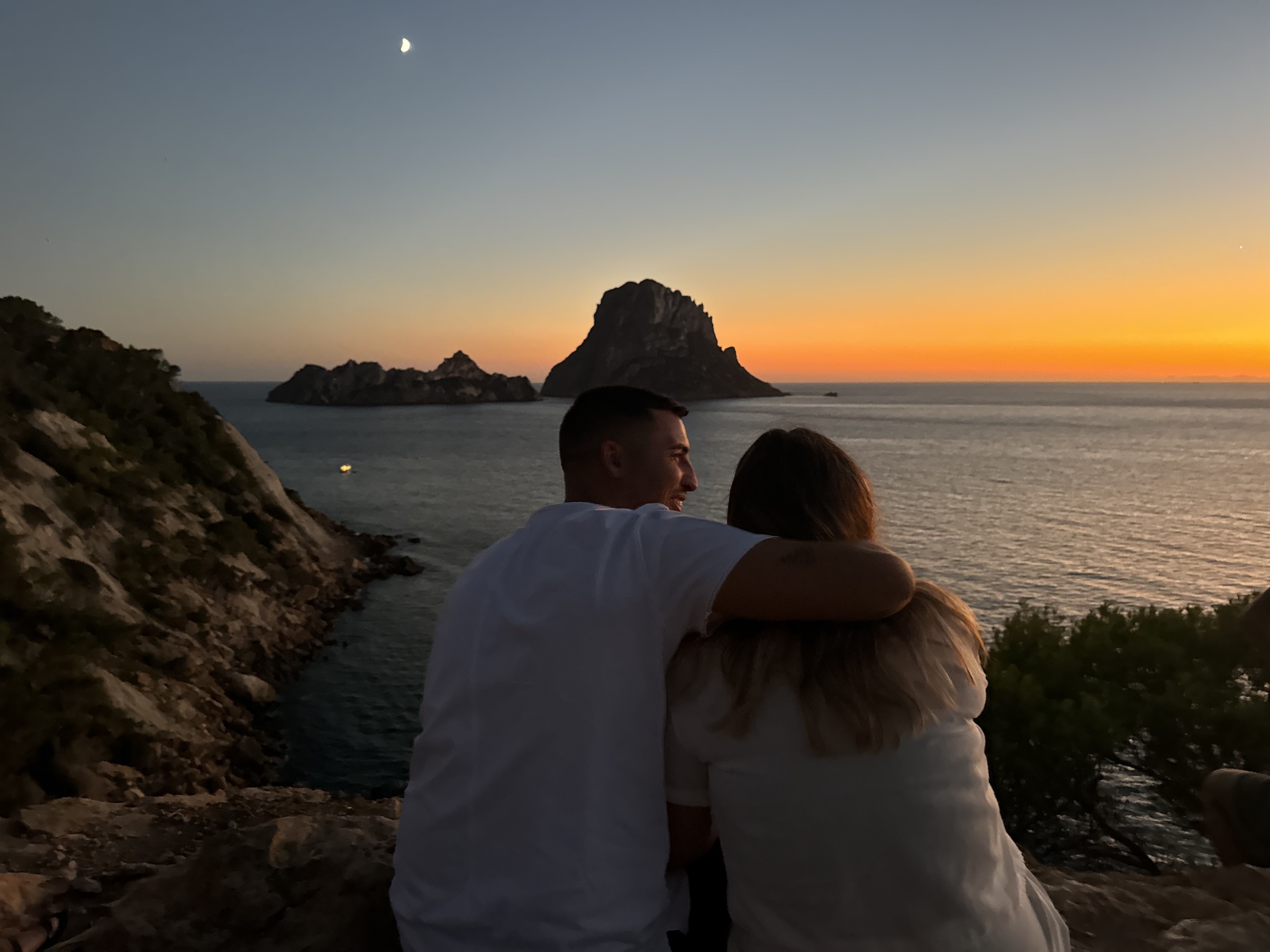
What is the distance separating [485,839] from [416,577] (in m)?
35.6

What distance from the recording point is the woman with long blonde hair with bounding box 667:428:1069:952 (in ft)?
6.84

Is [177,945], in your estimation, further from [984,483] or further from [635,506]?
[984,483]

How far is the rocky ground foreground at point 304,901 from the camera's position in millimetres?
3484

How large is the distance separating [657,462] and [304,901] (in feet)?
9.41

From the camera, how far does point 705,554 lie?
2.15 metres

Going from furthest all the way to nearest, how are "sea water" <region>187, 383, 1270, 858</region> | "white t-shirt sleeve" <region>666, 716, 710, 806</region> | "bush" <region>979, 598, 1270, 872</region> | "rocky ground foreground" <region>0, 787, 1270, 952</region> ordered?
"sea water" <region>187, 383, 1270, 858</region>
"bush" <region>979, 598, 1270, 872</region>
"rocky ground foreground" <region>0, 787, 1270, 952</region>
"white t-shirt sleeve" <region>666, 716, 710, 806</region>

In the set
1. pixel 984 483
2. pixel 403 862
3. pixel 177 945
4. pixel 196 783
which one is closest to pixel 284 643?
pixel 196 783

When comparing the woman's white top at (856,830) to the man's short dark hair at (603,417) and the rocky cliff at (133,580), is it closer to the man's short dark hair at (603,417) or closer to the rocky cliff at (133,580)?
the man's short dark hair at (603,417)

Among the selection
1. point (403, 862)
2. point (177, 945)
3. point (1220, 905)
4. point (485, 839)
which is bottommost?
point (1220, 905)

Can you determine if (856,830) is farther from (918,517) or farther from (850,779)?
(918,517)

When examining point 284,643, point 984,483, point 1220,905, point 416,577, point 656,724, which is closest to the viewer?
A: point 656,724

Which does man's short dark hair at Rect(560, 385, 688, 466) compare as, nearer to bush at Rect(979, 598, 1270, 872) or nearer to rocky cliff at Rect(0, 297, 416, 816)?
bush at Rect(979, 598, 1270, 872)

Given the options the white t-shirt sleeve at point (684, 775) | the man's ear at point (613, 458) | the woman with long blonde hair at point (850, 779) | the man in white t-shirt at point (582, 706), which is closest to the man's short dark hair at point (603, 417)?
the man's ear at point (613, 458)

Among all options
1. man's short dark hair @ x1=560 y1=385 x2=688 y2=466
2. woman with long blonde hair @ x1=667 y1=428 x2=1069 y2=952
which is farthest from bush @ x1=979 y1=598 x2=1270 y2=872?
man's short dark hair @ x1=560 y1=385 x2=688 y2=466
